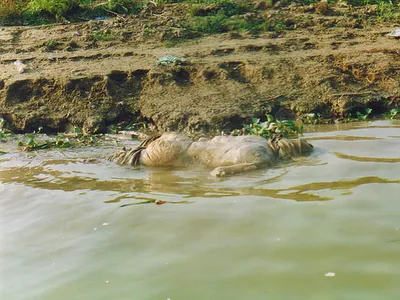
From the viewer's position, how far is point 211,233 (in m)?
3.97

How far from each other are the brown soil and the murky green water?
8.07ft

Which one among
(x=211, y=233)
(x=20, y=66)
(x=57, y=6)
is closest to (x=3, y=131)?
(x=20, y=66)

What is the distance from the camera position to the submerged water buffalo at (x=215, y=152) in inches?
234

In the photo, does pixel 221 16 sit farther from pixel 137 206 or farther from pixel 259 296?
pixel 259 296

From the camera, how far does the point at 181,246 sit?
12.5 ft

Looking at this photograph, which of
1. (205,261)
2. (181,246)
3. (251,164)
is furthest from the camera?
(251,164)

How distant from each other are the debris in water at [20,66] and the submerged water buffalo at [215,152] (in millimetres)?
3693

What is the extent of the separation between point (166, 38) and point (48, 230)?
256 inches

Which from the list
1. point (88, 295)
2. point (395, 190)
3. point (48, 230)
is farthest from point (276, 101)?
point (88, 295)

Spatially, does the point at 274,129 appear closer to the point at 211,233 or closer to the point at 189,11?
the point at 211,233

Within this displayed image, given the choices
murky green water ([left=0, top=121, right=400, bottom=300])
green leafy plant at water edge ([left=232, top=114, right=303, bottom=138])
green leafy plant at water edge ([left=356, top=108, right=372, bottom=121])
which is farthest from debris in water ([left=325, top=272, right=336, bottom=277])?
green leafy plant at water edge ([left=356, top=108, right=372, bottom=121])


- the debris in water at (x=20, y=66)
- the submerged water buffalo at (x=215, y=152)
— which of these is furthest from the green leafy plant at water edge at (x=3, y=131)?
the submerged water buffalo at (x=215, y=152)

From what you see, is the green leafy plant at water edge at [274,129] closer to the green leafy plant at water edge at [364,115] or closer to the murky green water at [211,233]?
the green leafy plant at water edge at [364,115]

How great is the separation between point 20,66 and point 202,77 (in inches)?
114
